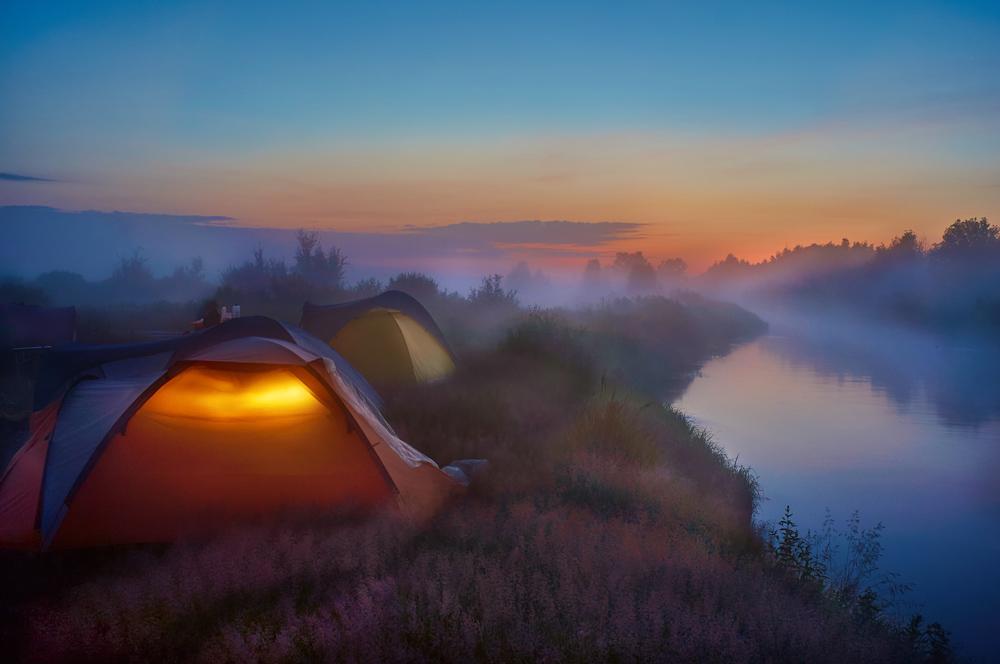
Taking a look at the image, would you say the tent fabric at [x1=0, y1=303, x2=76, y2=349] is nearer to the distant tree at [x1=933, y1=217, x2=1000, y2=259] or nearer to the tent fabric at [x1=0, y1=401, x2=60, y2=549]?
the tent fabric at [x1=0, y1=401, x2=60, y2=549]

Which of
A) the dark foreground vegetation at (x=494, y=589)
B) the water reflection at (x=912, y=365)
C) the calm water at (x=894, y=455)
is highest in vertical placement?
the dark foreground vegetation at (x=494, y=589)

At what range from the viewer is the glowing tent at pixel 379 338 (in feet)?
38.0

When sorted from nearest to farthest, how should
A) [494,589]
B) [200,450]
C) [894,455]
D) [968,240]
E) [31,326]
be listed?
[494,589] → [200,450] → [894,455] → [31,326] → [968,240]

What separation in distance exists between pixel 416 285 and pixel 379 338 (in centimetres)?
1759

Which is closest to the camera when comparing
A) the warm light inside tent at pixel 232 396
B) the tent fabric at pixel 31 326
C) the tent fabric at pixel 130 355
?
the warm light inside tent at pixel 232 396

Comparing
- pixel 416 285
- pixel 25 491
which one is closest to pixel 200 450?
pixel 25 491

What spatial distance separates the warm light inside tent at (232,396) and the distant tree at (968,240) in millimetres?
62178

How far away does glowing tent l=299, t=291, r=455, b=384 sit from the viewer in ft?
38.0

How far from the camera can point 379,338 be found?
463 inches

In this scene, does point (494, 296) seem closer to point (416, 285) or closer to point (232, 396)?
point (416, 285)

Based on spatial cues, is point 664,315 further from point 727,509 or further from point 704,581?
point 704,581

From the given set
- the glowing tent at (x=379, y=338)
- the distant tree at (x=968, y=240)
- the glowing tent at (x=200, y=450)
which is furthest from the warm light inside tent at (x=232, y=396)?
the distant tree at (x=968, y=240)

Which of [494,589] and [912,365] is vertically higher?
[494,589]

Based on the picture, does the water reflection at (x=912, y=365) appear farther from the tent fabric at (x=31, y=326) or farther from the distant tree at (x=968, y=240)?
the tent fabric at (x=31, y=326)
